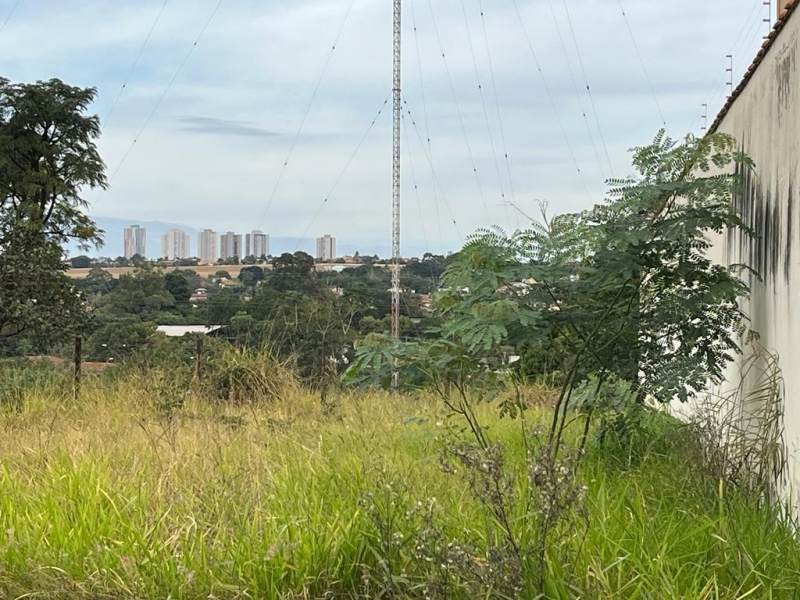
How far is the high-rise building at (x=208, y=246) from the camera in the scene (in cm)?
1797

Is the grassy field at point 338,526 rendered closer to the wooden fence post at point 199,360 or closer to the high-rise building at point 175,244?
the wooden fence post at point 199,360

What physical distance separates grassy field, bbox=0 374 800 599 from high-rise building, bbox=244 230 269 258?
40.5ft

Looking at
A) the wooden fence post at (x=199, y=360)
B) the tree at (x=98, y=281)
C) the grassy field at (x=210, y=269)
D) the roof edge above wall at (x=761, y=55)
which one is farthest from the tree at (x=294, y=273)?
the roof edge above wall at (x=761, y=55)

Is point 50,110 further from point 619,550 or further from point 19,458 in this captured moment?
point 619,550

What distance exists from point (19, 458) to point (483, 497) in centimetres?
380

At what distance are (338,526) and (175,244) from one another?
16145 mm

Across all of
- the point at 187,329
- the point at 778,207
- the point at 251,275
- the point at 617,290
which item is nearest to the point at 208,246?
the point at 251,275

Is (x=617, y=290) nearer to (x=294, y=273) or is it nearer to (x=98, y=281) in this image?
(x=294, y=273)

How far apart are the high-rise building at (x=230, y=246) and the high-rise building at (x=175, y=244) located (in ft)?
2.35

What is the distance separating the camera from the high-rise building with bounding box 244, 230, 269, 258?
60.3ft

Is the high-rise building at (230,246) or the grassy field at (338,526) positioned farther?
the high-rise building at (230,246)

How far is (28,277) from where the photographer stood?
10523 millimetres

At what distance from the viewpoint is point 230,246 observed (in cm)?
1920

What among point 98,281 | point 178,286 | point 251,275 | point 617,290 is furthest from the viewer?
point 251,275
